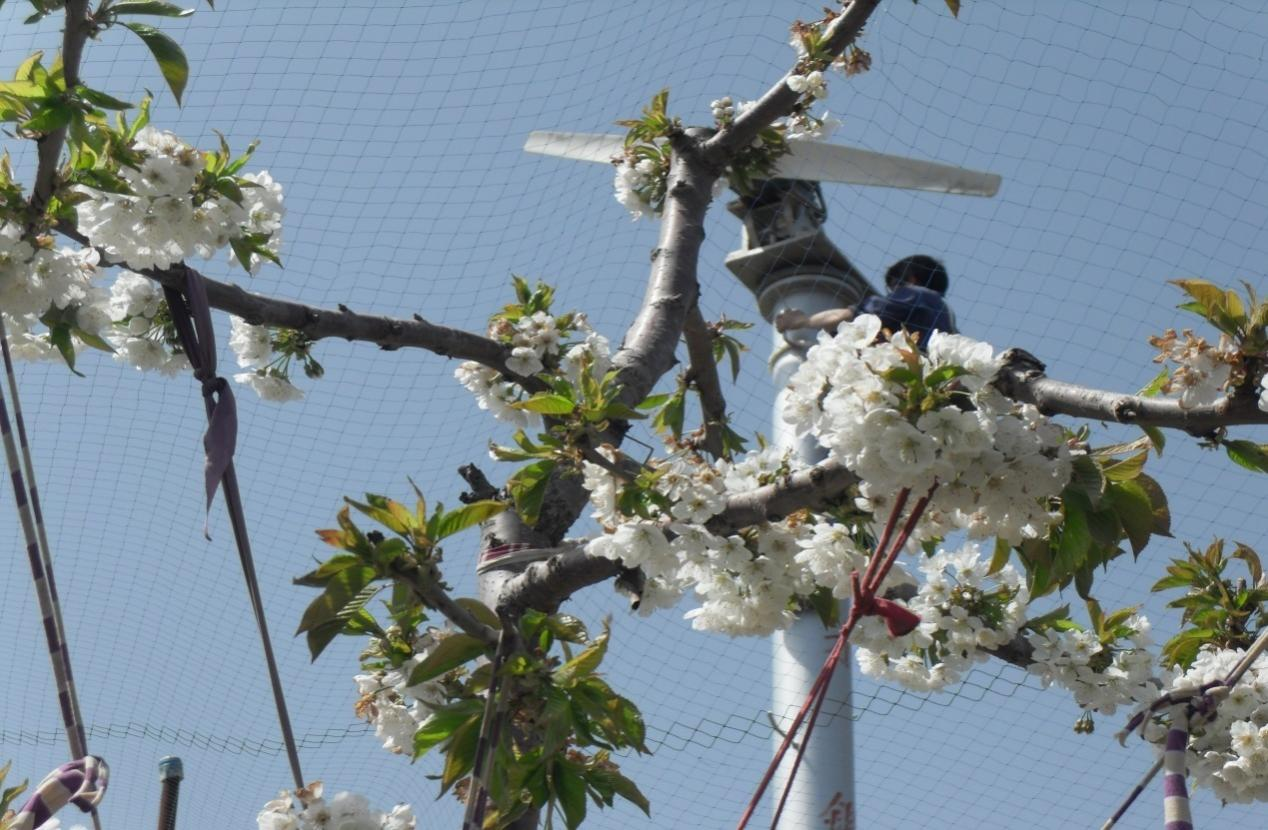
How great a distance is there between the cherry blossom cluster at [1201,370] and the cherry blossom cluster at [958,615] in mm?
875

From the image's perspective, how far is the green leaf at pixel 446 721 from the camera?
2049 millimetres

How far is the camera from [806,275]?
6895 mm

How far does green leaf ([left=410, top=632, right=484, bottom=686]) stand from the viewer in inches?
78.6

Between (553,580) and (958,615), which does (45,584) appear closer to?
(553,580)

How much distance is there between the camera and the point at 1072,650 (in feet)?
8.91

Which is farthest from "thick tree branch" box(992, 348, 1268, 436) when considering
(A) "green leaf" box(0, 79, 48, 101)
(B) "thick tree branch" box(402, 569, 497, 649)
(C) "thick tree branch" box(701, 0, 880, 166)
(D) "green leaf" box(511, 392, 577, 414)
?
(C) "thick tree branch" box(701, 0, 880, 166)

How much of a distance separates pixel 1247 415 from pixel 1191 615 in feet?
3.68

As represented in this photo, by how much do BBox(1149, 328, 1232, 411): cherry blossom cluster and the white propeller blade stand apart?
10.6 ft

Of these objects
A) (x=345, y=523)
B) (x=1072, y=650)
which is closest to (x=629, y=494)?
(x=345, y=523)

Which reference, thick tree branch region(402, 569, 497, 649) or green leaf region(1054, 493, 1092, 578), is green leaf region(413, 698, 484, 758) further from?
green leaf region(1054, 493, 1092, 578)

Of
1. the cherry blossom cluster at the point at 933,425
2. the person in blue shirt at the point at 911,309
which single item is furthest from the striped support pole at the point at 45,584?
the person in blue shirt at the point at 911,309

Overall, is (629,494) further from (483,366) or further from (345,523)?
(483,366)

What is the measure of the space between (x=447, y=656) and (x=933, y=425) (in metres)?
0.73

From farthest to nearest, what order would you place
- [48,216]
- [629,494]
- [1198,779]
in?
[1198,779] → [48,216] → [629,494]
